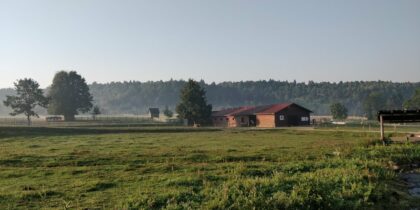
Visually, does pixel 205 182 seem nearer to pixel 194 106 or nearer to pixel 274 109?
pixel 274 109

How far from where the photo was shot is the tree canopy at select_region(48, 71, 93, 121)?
437ft

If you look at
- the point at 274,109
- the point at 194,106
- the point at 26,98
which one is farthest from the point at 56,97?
the point at 274,109

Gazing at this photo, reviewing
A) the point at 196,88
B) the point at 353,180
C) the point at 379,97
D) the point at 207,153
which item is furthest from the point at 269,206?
the point at 379,97

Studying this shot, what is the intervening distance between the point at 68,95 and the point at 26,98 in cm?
1469

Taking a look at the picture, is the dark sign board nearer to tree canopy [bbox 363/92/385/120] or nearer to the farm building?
the farm building

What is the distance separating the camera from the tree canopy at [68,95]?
5241 inches

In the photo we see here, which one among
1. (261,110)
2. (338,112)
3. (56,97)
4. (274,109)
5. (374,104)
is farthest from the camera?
(374,104)

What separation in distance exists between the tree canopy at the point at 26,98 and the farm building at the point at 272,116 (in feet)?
185

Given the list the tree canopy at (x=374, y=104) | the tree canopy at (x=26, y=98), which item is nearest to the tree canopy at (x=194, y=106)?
the tree canopy at (x=26, y=98)

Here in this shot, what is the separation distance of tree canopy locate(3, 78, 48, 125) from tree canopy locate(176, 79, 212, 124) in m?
45.1

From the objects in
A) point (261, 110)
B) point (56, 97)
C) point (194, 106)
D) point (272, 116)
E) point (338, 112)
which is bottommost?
point (272, 116)

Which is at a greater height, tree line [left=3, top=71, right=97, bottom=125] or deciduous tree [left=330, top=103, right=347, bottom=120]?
tree line [left=3, top=71, right=97, bottom=125]

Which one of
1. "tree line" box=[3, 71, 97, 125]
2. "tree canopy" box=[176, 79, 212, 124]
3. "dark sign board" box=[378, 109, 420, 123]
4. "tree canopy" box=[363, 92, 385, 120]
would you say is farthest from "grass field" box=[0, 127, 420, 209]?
"tree canopy" box=[363, 92, 385, 120]

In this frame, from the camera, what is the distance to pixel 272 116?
91438 mm
